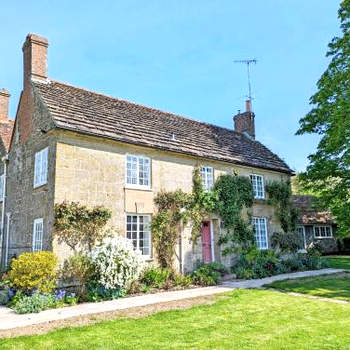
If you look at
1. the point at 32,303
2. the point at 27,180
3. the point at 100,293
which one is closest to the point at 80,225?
the point at 100,293

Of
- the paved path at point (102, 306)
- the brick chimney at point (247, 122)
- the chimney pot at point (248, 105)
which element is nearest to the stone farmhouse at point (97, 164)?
the paved path at point (102, 306)

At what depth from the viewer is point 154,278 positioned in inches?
575

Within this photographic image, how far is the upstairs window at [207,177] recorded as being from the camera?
1875cm

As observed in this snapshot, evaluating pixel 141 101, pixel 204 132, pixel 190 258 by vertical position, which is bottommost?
pixel 190 258

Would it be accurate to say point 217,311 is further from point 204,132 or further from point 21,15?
point 204,132

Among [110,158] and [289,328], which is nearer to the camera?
[289,328]

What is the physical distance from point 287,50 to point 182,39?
5.25m

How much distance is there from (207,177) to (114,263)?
27.1ft

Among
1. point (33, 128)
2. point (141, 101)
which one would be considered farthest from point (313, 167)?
point (33, 128)

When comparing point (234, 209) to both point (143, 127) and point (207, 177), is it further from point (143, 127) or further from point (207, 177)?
point (143, 127)

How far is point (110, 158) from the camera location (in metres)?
15.3

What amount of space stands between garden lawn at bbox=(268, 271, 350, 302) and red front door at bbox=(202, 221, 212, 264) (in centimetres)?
422

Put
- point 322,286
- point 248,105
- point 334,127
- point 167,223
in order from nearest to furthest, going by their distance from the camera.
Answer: point 322,286
point 167,223
point 334,127
point 248,105

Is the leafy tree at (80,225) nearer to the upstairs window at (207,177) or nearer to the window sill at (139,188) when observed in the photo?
the window sill at (139,188)
